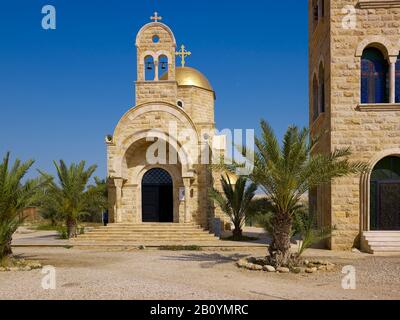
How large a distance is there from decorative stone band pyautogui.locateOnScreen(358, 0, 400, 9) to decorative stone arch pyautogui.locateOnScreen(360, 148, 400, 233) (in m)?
4.78

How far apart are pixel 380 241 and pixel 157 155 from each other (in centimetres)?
957

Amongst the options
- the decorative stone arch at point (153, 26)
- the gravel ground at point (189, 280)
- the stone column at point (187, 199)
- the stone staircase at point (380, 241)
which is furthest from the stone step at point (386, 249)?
the decorative stone arch at point (153, 26)

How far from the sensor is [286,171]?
899cm

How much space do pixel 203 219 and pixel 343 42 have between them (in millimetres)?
8602

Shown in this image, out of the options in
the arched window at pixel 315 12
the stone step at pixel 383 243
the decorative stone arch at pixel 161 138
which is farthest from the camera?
the decorative stone arch at pixel 161 138

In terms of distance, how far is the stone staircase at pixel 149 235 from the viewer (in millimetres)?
13914

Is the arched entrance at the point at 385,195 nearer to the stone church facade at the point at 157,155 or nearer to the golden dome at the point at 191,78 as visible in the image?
the stone church facade at the point at 157,155

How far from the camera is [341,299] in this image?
6.33 metres

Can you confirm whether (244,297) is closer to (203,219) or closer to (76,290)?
(76,290)

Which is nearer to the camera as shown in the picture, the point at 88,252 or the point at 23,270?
the point at 23,270

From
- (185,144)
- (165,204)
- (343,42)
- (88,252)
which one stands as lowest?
(88,252)

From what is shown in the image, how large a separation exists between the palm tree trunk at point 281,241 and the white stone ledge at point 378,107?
17.2 ft
